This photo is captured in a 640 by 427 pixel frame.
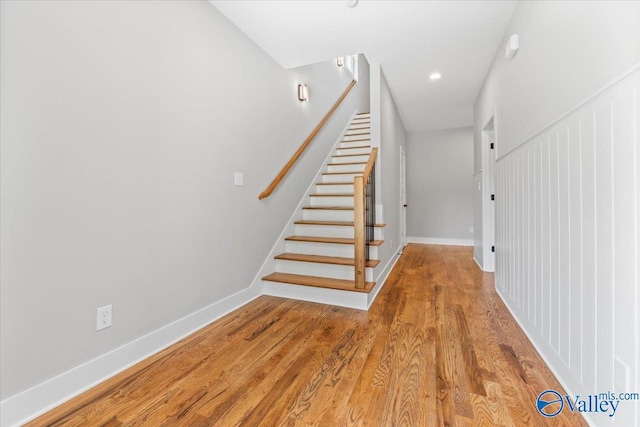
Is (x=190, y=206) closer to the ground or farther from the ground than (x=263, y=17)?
closer to the ground

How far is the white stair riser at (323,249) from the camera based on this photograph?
2961 millimetres

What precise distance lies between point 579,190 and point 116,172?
2354 mm

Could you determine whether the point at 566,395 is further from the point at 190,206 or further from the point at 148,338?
the point at 190,206

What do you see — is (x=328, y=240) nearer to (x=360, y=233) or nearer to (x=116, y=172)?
(x=360, y=233)

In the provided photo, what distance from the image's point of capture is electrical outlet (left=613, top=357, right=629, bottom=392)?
0.99 metres

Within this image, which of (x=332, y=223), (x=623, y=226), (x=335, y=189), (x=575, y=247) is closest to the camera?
(x=623, y=226)

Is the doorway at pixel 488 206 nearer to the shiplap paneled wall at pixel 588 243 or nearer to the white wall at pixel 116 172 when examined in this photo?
the shiplap paneled wall at pixel 588 243

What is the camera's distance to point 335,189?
3.94 m

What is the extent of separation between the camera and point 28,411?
124cm

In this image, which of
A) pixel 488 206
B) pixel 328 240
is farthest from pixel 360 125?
pixel 328 240

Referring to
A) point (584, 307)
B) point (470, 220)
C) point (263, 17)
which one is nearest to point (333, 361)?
point (584, 307)

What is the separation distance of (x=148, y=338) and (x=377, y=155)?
105 inches

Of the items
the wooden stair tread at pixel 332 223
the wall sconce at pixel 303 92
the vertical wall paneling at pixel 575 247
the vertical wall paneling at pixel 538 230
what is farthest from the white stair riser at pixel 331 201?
the vertical wall paneling at pixel 575 247

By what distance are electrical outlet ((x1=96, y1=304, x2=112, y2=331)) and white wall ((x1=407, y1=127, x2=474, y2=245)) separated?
5.82m
